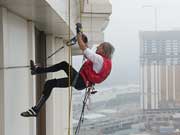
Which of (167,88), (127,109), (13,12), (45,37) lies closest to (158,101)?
(167,88)

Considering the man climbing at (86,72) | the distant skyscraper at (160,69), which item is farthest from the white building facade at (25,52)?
the distant skyscraper at (160,69)

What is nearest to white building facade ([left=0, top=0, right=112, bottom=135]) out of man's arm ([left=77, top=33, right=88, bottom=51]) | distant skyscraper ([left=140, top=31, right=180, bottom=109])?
man's arm ([left=77, top=33, right=88, bottom=51])

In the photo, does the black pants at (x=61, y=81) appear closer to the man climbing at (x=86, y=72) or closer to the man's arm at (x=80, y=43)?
the man climbing at (x=86, y=72)

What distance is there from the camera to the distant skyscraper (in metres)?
15.6

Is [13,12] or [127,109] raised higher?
[13,12]

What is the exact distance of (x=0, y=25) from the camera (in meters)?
5.64

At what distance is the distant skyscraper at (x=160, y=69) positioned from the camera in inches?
616

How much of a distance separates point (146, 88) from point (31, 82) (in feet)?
29.6

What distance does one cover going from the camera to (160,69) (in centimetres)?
1600

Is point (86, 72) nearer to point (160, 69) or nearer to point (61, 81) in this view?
point (61, 81)

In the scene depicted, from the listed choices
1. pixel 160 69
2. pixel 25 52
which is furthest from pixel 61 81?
pixel 160 69

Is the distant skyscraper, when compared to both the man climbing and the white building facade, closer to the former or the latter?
the white building facade

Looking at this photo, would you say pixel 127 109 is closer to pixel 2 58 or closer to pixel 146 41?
pixel 146 41

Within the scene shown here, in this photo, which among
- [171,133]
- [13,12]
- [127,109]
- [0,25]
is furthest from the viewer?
[127,109]
